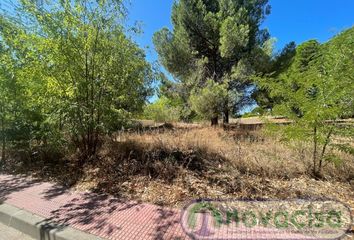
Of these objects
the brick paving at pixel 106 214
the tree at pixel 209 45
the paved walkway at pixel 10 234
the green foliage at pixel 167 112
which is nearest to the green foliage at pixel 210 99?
the tree at pixel 209 45

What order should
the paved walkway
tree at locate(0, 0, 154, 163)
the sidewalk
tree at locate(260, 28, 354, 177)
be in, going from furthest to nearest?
tree at locate(0, 0, 154, 163) < tree at locate(260, 28, 354, 177) < the paved walkway < the sidewalk

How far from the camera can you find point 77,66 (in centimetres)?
483

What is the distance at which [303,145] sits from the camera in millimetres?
4676

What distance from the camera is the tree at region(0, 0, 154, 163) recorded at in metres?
4.49

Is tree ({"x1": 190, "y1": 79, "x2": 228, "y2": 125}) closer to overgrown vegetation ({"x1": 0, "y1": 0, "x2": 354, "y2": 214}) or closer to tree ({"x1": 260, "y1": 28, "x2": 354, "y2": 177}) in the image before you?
overgrown vegetation ({"x1": 0, "y1": 0, "x2": 354, "y2": 214})

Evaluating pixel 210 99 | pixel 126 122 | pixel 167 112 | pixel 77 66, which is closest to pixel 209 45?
pixel 210 99

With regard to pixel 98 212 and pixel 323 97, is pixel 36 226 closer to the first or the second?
pixel 98 212

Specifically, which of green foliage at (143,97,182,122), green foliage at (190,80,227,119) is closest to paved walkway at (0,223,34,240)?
green foliage at (190,80,227,119)

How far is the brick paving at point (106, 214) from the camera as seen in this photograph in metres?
2.60

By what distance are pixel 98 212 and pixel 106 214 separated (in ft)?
0.51

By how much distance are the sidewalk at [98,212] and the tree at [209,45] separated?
7524 millimetres

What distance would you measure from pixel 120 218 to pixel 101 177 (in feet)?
5.47

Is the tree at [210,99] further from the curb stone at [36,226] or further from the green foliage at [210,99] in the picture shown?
the curb stone at [36,226]

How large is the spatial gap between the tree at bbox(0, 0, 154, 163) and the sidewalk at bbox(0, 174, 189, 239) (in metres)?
1.49
